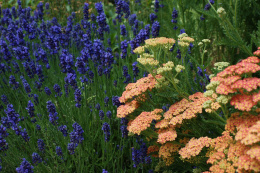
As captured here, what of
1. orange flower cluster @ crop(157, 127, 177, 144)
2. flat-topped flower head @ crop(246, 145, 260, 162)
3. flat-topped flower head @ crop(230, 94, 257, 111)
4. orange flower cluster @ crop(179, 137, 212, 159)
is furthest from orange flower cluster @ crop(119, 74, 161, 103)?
flat-topped flower head @ crop(246, 145, 260, 162)

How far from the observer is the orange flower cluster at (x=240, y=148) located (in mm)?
1455

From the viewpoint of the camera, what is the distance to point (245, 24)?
366cm

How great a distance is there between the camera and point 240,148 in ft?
5.30

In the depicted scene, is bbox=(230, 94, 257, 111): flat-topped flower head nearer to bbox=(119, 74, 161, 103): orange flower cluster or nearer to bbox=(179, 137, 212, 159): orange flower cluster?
bbox=(179, 137, 212, 159): orange flower cluster

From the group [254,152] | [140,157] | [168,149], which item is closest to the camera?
[254,152]

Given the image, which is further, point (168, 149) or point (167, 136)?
point (168, 149)

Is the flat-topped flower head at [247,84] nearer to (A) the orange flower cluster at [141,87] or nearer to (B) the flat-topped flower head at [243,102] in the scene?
(B) the flat-topped flower head at [243,102]

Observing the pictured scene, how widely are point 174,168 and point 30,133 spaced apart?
144 cm

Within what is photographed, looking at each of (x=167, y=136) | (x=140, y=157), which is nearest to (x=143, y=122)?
(x=167, y=136)

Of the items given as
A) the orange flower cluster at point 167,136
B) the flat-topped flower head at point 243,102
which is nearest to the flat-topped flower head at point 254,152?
the flat-topped flower head at point 243,102


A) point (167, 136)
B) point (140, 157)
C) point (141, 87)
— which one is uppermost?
point (141, 87)

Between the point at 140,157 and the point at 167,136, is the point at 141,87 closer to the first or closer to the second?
the point at 167,136

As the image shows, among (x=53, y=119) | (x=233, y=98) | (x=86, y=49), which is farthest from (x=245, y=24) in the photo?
(x=53, y=119)

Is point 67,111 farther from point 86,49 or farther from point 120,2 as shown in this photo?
point 120,2
